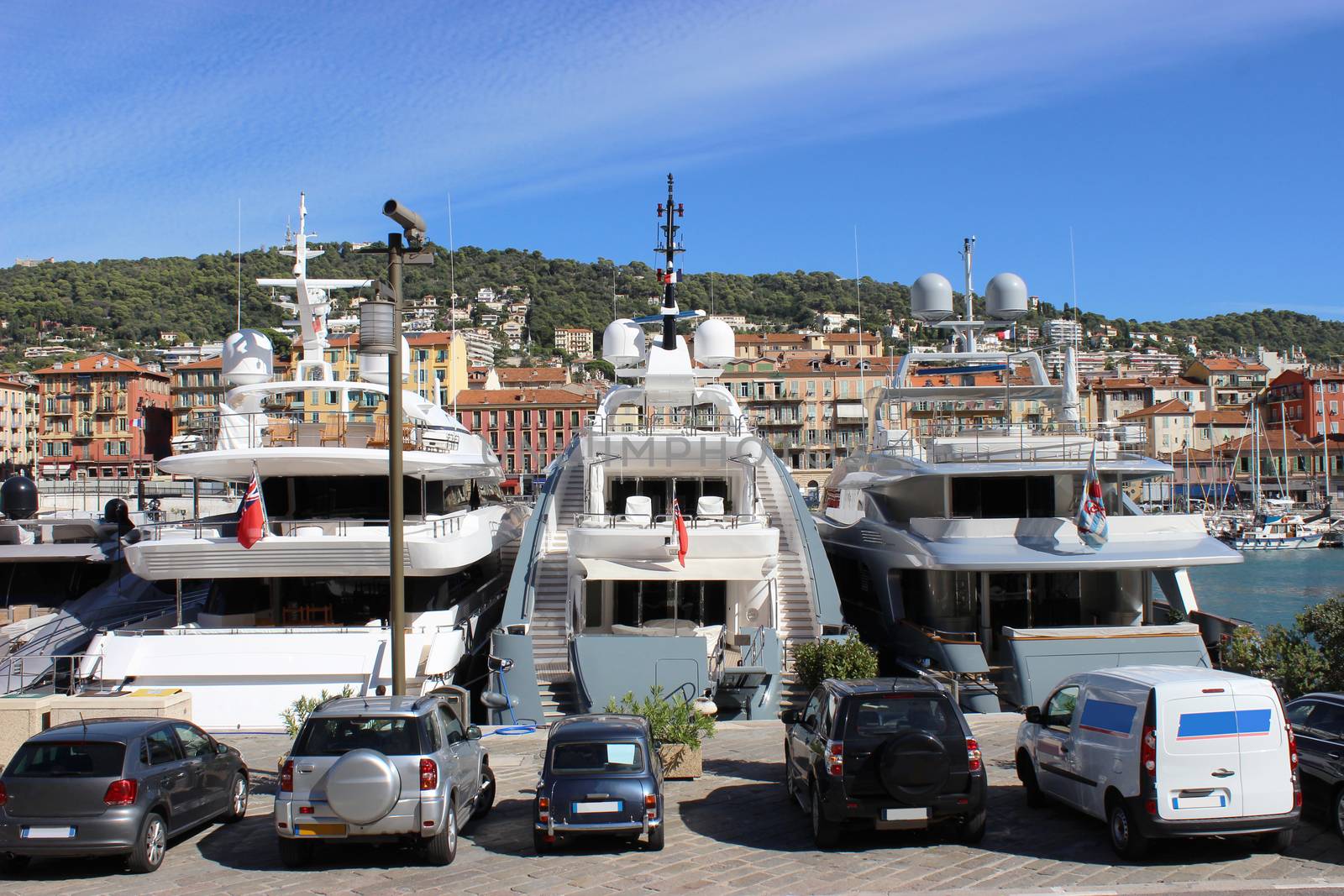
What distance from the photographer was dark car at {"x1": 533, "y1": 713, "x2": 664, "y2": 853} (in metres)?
9.95

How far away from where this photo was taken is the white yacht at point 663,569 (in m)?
18.2

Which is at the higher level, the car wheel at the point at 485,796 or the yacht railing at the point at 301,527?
the yacht railing at the point at 301,527

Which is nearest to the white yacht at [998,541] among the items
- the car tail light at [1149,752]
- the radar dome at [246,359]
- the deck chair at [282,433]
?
the car tail light at [1149,752]

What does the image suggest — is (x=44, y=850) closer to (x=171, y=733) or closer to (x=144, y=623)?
(x=171, y=733)

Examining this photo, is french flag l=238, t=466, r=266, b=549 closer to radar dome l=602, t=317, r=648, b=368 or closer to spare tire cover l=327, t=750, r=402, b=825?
spare tire cover l=327, t=750, r=402, b=825

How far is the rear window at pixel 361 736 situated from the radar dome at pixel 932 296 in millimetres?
20453

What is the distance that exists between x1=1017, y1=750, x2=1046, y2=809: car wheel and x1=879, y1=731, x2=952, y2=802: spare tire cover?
2.21m

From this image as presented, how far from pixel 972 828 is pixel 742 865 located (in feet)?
6.90

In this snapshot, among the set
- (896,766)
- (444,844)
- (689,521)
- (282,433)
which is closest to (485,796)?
(444,844)

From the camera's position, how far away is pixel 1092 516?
2044 centimetres

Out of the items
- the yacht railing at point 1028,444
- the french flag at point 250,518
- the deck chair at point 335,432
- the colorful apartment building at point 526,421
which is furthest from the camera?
the colorful apartment building at point 526,421

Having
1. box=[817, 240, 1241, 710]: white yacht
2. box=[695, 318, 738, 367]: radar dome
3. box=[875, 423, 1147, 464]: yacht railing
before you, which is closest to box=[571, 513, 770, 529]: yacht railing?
box=[817, 240, 1241, 710]: white yacht

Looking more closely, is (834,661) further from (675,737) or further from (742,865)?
(742,865)

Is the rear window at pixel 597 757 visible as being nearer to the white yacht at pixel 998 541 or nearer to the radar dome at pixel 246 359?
the white yacht at pixel 998 541
